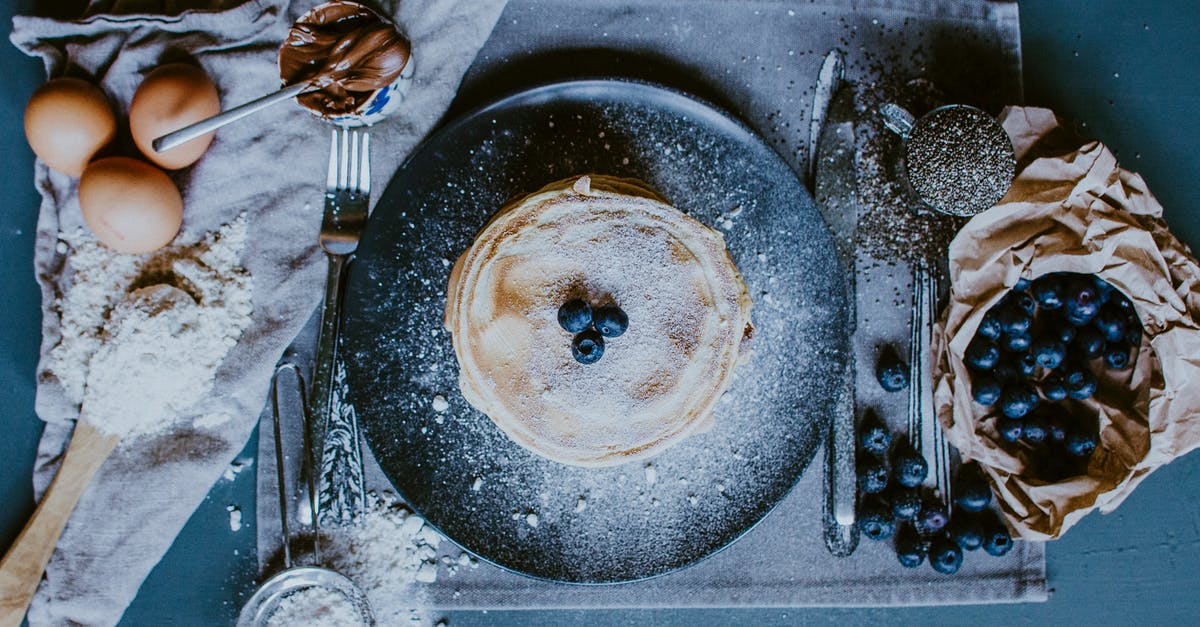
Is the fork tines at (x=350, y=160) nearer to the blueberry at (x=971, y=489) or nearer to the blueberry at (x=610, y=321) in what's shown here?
the blueberry at (x=610, y=321)

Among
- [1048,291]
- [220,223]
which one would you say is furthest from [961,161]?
[220,223]

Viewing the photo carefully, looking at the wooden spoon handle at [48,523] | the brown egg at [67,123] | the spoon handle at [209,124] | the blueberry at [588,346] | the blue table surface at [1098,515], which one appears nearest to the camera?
the blueberry at [588,346]

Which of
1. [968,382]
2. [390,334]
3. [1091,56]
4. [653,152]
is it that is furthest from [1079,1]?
[390,334]

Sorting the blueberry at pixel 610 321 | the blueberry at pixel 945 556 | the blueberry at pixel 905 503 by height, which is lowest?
the blueberry at pixel 945 556

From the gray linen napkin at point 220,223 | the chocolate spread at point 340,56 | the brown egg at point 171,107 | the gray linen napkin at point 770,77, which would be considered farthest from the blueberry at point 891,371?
the brown egg at point 171,107

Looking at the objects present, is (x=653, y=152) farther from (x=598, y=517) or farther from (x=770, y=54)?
(x=598, y=517)

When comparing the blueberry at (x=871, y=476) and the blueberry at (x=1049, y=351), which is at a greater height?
the blueberry at (x=1049, y=351)
